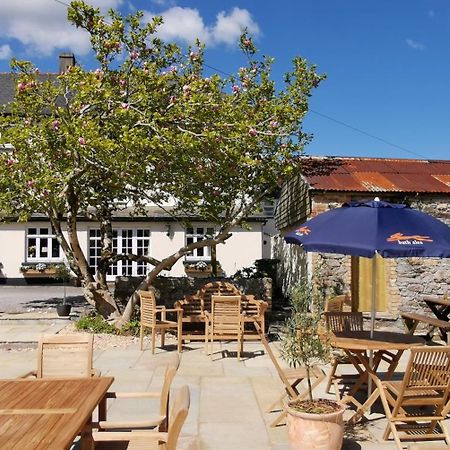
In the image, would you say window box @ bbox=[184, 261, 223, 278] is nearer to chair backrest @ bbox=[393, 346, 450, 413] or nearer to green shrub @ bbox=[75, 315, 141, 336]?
green shrub @ bbox=[75, 315, 141, 336]

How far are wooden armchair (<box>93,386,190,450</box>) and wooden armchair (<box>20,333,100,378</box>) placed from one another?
1251 mm

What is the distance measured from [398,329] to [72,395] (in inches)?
360

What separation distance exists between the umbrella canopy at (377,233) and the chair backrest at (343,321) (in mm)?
1432

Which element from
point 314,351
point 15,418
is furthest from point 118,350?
point 15,418

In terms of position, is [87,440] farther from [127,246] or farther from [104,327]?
[127,246]

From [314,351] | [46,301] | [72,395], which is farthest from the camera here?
[46,301]

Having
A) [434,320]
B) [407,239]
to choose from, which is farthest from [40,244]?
[407,239]

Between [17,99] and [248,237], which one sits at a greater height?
[17,99]

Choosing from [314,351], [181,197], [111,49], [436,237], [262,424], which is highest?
[111,49]

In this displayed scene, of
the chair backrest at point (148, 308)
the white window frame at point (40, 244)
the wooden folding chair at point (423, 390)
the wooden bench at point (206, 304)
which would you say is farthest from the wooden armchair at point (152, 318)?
the white window frame at point (40, 244)

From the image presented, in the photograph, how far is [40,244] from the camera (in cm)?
2450

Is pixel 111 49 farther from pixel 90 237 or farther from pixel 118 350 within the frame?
pixel 90 237

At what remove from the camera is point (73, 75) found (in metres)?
10.0

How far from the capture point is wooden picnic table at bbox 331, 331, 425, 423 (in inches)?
232
